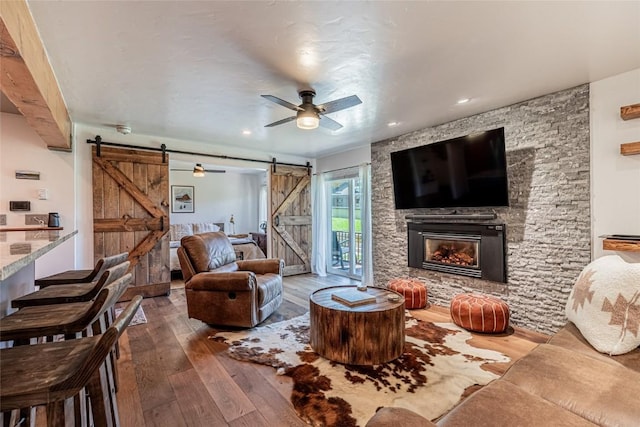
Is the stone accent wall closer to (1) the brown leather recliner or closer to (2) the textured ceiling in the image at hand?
(2) the textured ceiling

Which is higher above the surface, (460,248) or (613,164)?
(613,164)

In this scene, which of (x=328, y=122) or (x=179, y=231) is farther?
(x=179, y=231)

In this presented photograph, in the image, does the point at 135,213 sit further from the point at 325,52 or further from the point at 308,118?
the point at 325,52

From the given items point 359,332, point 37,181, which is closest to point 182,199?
point 37,181

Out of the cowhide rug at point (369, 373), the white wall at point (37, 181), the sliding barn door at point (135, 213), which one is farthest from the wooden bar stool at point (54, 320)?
the sliding barn door at point (135, 213)

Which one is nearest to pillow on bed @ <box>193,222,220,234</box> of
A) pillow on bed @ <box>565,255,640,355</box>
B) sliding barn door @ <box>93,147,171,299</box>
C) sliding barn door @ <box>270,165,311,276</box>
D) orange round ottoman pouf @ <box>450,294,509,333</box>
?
sliding barn door @ <box>270,165,311,276</box>

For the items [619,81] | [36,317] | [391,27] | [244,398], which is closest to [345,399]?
[244,398]

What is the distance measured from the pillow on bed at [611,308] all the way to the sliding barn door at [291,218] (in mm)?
4642

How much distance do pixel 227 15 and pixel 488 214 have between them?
3307 millimetres

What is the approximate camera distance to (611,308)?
1651 mm

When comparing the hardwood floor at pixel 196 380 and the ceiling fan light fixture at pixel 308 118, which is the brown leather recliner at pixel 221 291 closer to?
the hardwood floor at pixel 196 380

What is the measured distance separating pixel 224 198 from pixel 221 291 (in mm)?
6202

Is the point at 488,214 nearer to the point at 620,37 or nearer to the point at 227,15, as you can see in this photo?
the point at 620,37

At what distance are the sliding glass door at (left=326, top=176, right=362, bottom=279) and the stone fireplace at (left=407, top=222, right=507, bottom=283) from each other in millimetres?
1403
